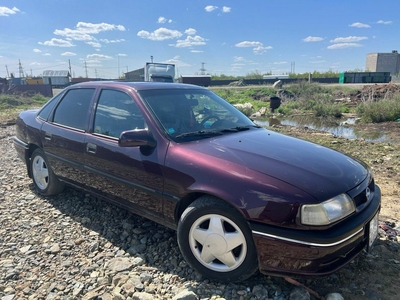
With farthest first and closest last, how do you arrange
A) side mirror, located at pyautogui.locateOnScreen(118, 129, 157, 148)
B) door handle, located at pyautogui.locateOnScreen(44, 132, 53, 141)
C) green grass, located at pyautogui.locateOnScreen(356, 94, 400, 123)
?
green grass, located at pyautogui.locateOnScreen(356, 94, 400, 123) < door handle, located at pyautogui.locateOnScreen(44, 132, 53, 141) < side mirror, located at pyautogui.locateOnScreen(118, 129, 157, 148)

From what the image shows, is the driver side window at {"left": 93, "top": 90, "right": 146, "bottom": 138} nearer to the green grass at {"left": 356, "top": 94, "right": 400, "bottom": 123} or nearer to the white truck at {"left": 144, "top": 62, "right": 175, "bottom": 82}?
the green grass at {"left": 356, "top": 94, "right": 400, "bottom": 123}

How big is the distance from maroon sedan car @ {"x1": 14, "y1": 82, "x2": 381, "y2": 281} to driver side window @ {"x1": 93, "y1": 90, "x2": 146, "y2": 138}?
0.04ft

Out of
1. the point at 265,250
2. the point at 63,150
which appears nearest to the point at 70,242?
the point at 63,150

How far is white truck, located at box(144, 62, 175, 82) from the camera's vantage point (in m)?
18.3

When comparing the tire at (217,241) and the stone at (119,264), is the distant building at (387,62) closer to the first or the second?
the tire at (217,241)

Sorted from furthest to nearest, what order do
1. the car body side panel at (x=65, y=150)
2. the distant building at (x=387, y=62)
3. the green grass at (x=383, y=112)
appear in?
1. the distant building at (x=387, y=62)
2. the green grass at (x=383, y=112)
3. the car body side panel at (x=65, y=150)

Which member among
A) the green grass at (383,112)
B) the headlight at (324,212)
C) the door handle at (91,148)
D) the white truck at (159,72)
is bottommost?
the green grass at (383,112)

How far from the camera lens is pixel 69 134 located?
12.0ft

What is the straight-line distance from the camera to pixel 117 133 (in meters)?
3.20

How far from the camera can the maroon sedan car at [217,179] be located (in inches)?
84.0

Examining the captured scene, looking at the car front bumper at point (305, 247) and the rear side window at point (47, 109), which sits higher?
the rear side window at point (47, 109)

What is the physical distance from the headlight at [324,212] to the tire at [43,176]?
3333mm

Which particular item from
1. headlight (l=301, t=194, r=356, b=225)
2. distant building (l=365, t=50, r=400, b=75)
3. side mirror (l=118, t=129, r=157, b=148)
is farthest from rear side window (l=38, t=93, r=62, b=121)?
distant building (l=365, t=50, r=400, b=75)

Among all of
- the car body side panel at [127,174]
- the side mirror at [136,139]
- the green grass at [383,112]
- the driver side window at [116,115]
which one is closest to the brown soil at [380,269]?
the car body side panel at [127,174]
